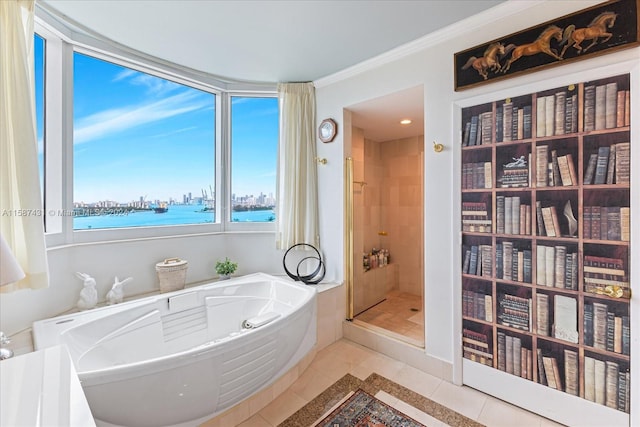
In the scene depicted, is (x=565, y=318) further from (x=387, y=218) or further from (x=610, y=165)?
(x=387, y=218)

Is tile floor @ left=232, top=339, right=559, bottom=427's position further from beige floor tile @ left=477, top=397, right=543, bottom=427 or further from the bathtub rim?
the bathtub rim

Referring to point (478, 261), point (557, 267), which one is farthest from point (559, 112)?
point (478, 261)

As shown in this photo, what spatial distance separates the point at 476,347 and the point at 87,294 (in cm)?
276

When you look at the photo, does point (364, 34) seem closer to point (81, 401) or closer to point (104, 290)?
point (81, 401)

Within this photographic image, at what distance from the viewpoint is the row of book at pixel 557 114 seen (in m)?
1.58

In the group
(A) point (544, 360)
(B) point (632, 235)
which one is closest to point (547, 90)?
(B) point (632, 235)

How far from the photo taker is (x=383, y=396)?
1888 millimetres

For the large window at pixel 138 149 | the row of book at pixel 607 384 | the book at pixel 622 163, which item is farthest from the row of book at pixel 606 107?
the large window at pixel 138 149

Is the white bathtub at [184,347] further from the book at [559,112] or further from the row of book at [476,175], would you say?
the book at [559,112]

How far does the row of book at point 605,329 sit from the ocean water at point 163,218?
2.60m

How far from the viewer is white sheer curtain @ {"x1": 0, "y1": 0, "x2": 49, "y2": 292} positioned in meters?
1.38

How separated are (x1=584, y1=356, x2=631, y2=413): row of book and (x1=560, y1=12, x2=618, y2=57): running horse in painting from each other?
5.71ft

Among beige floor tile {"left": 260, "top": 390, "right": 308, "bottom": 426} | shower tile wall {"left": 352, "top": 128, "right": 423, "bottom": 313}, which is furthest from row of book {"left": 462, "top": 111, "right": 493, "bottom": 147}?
beige floor tile {"left": 260, "top": 390, "right": 308, "bottom": 426}

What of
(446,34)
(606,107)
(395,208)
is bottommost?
(395,208)
